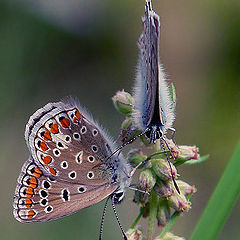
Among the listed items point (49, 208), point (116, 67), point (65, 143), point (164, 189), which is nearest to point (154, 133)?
point (164, 189)

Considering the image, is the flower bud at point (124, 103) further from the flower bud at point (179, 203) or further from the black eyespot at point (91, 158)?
the flower bud at point (179, 203)

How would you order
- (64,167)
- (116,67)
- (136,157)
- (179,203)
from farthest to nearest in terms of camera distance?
(116,67)
(64,167)
(136,157)
(179,203)

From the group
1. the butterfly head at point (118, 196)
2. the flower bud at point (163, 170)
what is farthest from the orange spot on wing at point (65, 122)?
the flower bud at point (163, 170)

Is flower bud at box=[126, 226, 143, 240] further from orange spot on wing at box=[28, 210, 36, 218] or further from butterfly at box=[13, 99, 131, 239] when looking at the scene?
orange spot on wing at box=[28, 210, 36, 218]

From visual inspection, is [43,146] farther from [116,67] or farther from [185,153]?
[116,67]

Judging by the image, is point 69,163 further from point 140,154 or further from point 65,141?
point 140,154

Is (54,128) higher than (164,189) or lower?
higher

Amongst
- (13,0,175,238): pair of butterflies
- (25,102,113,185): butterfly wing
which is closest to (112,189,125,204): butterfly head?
(13,0,175,238): pair of butterflies
